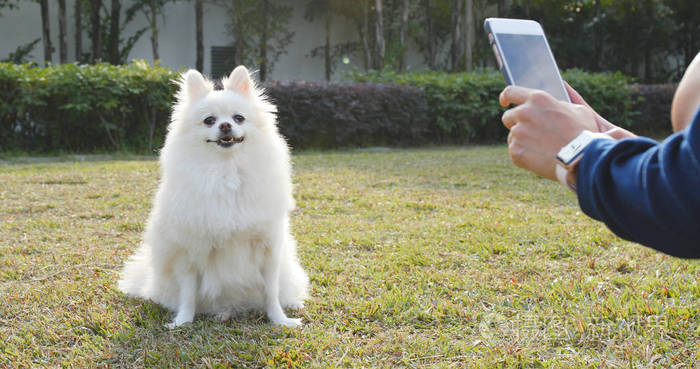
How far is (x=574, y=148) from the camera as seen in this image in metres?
1.05

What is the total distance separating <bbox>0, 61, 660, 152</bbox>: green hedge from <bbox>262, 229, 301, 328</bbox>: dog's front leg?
7585mm

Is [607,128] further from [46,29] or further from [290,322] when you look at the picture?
[46,29]

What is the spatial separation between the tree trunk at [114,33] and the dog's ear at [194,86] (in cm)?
1436

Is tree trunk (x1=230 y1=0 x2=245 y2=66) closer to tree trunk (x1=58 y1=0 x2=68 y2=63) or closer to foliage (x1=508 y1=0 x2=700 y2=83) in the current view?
tree trunk (x1=58 y1=0 x2=68 y2=63)

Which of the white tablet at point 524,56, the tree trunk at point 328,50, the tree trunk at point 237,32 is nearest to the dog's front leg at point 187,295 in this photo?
the white tablet at point 524,56

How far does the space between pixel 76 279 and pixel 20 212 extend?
2261mm

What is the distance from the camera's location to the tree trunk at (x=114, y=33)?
15.4m

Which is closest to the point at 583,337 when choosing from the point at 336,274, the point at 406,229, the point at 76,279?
the point at 336,274

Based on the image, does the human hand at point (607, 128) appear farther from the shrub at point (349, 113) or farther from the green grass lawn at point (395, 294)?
the shrub at point (349, 113)

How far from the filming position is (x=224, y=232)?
2604 millimetres

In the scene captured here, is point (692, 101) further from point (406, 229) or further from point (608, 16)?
point (608, 16)

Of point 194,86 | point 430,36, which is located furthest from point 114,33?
point 194,86

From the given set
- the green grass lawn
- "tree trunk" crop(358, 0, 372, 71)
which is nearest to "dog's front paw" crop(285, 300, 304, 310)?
the green grass lawn

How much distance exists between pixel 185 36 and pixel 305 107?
7640mm
